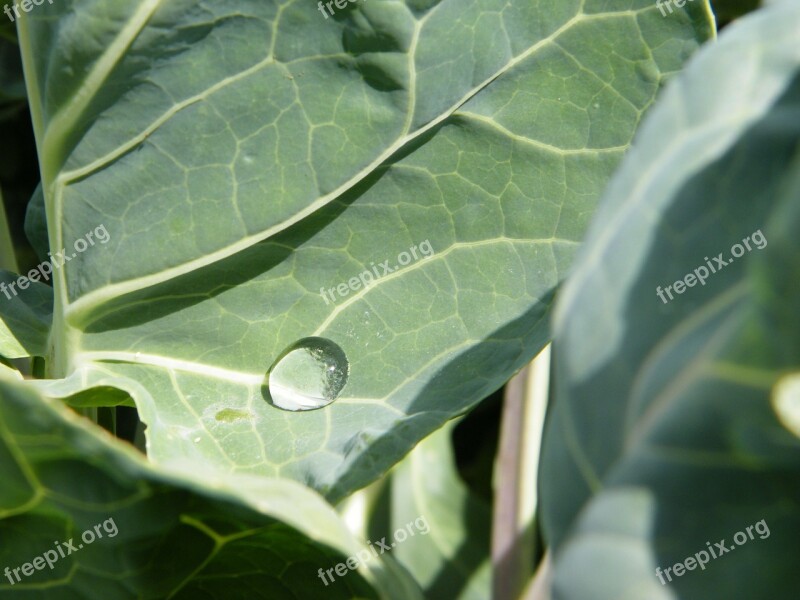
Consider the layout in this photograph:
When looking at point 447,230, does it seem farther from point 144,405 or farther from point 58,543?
point 58,543

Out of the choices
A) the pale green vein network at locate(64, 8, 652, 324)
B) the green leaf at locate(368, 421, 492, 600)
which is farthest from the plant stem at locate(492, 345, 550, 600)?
the pale green vein network at locate(64, 8, 652, 324)

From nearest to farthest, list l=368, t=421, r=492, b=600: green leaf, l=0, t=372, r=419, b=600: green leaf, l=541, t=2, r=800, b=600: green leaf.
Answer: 1. l=541, t=2, r=800, b=600: green leaf
2. l=0, t=372, r=419, b=600: green leaf
3. l=368, t=421, r=492, b=600: green leaf

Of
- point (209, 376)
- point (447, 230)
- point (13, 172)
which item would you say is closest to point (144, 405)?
point (209, 376)

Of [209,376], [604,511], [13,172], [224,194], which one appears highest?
[13,172]

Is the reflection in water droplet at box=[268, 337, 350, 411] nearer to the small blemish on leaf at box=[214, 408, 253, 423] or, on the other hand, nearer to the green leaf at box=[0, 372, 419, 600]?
the small blemish on leaf at box=[214, 408, 253, 423]

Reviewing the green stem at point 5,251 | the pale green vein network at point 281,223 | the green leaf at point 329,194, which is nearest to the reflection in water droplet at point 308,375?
the green leaf at point 329,194

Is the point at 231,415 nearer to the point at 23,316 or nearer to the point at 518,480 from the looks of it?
the point at 23,316

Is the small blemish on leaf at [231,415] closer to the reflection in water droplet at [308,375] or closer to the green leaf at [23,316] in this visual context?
the reflection in water droplet at [308,375]
